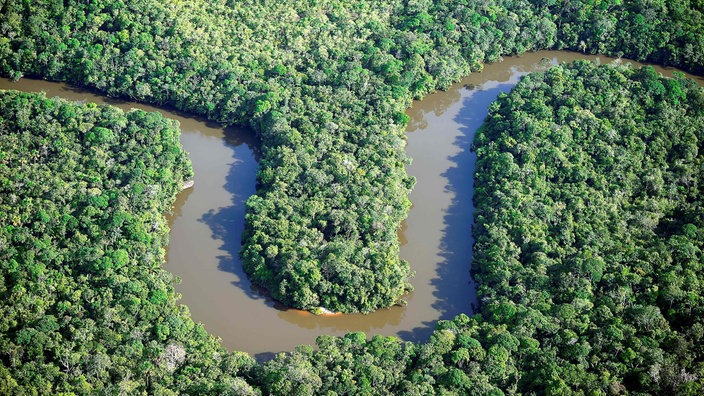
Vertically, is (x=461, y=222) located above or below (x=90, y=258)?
above

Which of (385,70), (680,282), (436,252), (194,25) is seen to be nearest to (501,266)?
(436,252)

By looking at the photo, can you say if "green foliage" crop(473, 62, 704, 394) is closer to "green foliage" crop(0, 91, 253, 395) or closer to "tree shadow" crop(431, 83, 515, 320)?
"tree shadow" crop(431, 83, 515, 320)

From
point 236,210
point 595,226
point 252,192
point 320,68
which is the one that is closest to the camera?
point 595,226

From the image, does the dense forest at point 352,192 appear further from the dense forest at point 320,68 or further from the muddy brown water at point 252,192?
the muddy brown water at point 252,192

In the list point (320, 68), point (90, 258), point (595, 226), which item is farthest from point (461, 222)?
point (90, 258)

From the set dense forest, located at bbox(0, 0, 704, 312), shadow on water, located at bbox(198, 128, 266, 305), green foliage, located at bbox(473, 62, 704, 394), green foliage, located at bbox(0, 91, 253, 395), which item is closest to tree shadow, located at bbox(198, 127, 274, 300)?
shadow on water, located at bbox(198, 128, 266, 305)

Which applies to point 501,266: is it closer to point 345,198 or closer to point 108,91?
point 345,198

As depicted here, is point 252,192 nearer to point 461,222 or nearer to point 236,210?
point 236,210
